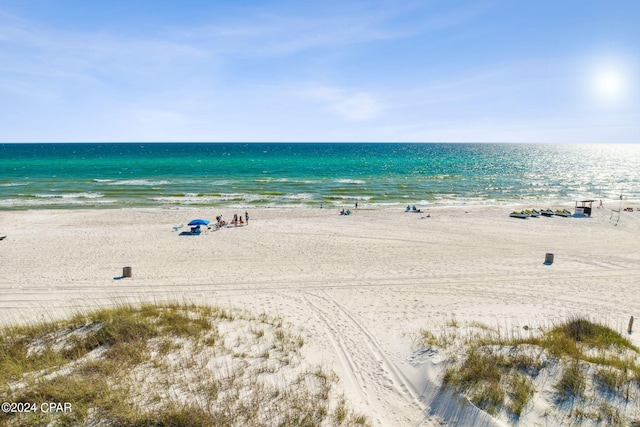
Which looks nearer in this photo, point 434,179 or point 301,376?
point 301,376

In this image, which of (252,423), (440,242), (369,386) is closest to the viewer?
(252,423)

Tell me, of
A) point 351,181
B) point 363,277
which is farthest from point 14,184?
point 363,277

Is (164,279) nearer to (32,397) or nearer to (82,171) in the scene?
(32,397)

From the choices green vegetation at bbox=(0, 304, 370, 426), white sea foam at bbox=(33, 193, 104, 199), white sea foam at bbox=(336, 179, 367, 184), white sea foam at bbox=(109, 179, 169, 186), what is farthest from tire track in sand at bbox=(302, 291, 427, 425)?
white sea foam at bbox=(109, 179, 169, 186)

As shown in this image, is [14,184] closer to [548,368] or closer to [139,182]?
[139,182]

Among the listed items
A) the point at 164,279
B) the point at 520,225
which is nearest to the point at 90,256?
the point at 164,279

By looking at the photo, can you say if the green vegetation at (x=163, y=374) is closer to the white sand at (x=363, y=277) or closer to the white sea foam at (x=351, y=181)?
the white sand at (x=363, y=277)
